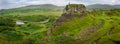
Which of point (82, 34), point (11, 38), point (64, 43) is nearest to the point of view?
point (64, 43)

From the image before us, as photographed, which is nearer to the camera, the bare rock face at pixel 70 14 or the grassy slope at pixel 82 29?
the grassy slope at pixel 82 29

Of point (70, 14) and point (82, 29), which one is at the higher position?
point (70, 14)

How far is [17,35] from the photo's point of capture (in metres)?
136

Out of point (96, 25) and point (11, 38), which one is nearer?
point (96, 25)

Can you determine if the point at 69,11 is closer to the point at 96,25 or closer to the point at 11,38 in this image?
the point at 96,25

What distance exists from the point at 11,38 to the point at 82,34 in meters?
39.9

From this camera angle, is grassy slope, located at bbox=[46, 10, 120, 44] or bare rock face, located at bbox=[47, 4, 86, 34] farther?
bare rock face, located at bbox=[47, 4, 86, 34]

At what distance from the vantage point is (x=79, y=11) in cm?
13350

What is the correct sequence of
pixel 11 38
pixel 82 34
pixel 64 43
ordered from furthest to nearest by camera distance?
pixel 11 38 < pixel 82 34 < pixel 64 43

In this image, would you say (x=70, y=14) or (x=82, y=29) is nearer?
(x=82, y=29)

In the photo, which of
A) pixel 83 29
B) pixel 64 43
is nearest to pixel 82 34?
pixel 83 29

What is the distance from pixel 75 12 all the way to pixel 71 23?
8.40m

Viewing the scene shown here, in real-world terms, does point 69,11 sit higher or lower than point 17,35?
higher

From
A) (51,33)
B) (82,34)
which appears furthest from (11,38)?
(82,34)
